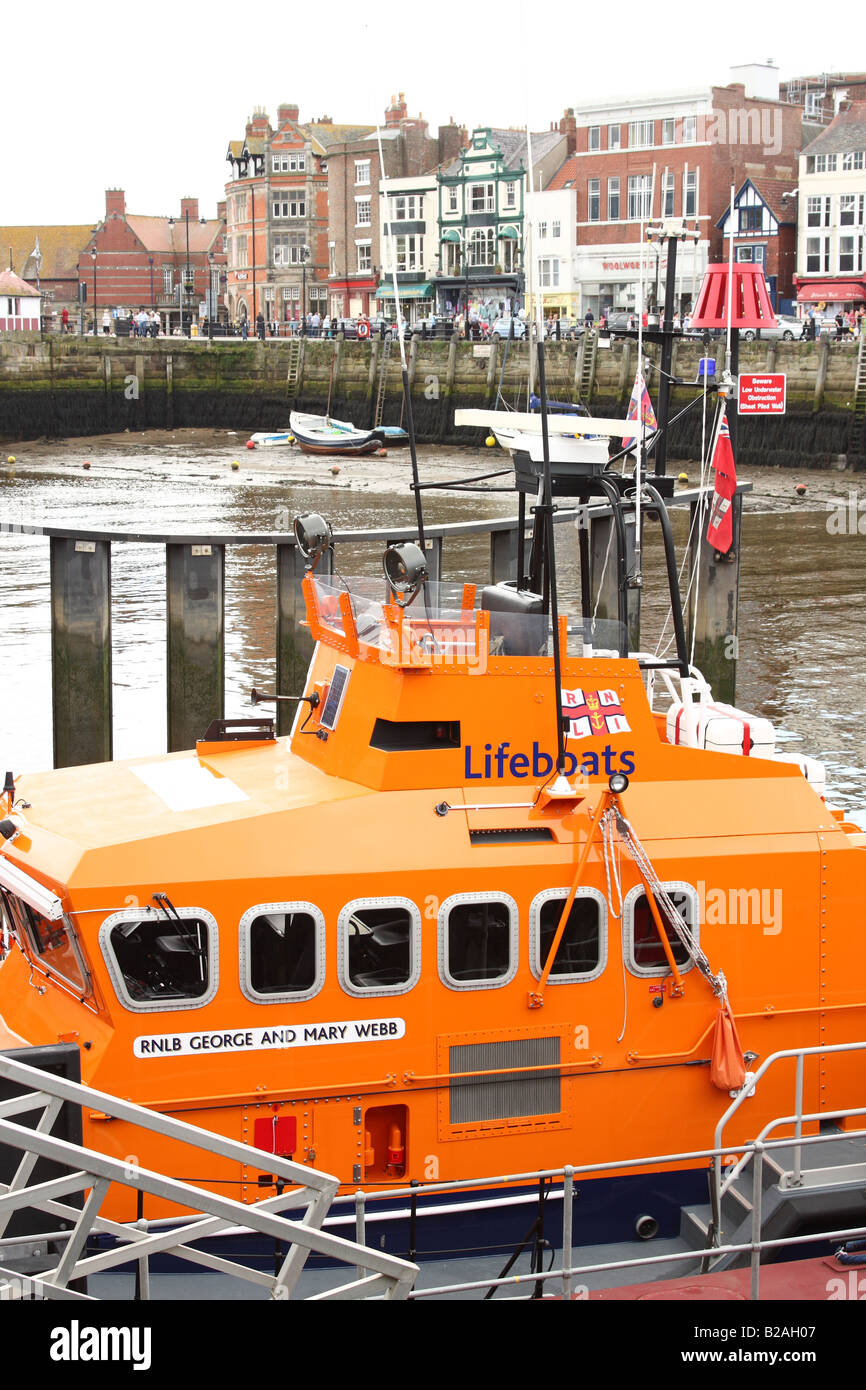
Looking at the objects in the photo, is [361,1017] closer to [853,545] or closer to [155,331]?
[853,545]

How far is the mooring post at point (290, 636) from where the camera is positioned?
12359 mm

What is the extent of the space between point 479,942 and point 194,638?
5604 millimetres

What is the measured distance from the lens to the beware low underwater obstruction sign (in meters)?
41.8

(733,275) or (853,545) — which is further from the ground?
(733,275)

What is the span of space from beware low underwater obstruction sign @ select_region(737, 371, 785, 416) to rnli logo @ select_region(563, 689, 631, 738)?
3447 centimetres

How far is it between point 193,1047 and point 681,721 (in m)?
3.50

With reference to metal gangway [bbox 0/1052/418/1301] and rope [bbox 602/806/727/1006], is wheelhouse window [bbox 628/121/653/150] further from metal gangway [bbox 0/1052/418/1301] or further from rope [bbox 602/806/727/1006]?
metal gangway [bbox 0/1052/418/1301]

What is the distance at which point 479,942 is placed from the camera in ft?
23.8

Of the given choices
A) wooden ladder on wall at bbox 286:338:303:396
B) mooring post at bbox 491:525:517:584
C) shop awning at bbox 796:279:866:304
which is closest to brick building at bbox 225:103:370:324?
wooden ladder on wall at bbox 286:338:303:396

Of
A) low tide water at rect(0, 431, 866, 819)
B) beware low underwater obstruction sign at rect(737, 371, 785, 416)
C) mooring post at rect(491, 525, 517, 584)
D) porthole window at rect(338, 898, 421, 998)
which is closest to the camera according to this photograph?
porthole window at rect(338, 898, 421, 998)

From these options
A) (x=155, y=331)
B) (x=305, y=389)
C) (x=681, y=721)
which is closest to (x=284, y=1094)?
(x=681, y=721)

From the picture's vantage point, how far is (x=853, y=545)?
33375 mm

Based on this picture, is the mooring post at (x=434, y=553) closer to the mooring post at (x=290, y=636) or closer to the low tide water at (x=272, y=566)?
the mooring post at (x=290, y=636)

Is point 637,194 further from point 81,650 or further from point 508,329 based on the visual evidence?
point 81,650
